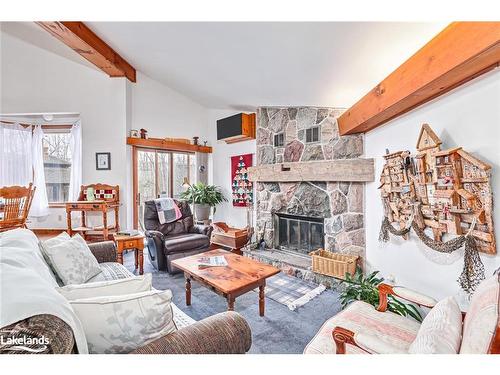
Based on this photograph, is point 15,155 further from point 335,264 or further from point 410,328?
point 410,328

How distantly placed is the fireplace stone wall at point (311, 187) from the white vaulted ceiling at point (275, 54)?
0.91ft

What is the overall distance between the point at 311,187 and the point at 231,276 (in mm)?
1812

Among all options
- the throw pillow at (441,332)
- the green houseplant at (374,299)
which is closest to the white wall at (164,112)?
the green houseplant at (374,299)

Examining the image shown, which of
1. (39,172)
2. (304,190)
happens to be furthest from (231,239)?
(39,172)

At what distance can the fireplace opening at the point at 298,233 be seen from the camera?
3512 millimetres

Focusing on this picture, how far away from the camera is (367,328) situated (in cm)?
145

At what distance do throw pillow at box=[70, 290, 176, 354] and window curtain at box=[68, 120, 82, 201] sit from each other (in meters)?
4.35

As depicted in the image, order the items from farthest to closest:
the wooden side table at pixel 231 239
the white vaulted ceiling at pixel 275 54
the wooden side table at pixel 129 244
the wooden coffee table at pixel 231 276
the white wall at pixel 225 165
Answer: the white wall at pixel 225 165
the wooden side table at pixel 231 239
the wooden side table at pixel 129 244
the wooden coffee table at pixel 231 276
the white vaulted ceiling at pixel 275 54

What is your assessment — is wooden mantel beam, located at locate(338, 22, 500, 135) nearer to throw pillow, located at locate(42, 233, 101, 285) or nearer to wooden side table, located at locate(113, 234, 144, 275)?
throw pillow, located at locate(42, 233, 101, 285)

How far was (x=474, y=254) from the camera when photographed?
4.80 feet

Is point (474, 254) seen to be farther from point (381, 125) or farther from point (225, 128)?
point (225, 128)

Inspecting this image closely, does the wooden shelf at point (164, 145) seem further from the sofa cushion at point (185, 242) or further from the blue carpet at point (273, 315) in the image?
the blue carpet at point (273, 315)
